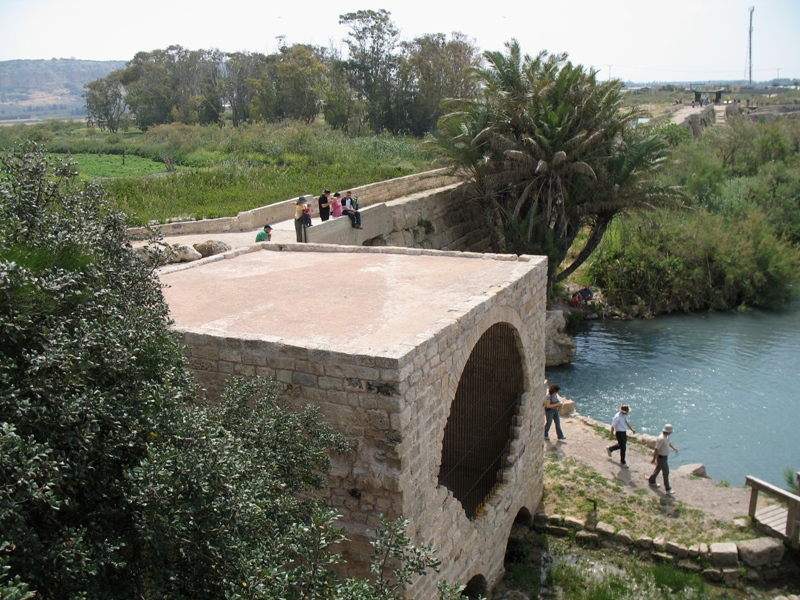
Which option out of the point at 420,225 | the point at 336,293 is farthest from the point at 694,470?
the point at 420,225

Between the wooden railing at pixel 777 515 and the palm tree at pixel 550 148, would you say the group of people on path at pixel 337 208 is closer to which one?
the palm tree at pixel 550 148

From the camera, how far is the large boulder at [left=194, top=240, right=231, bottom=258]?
537 inches

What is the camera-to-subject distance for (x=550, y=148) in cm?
1870

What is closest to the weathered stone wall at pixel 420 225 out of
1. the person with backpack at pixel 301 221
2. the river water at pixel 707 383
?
the person with backpack at pixel 301 221

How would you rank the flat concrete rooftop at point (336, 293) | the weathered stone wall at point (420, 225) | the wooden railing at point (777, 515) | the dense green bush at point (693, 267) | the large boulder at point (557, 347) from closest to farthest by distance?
1. the flat concrete rooftop at point (336, 293)
2. the wooden railing at point (777, 515)
3. the weathered stone wall at point (420, 225)
4. the large boulder at point (557, 347)
5. the dense green bush at point (693, 267)

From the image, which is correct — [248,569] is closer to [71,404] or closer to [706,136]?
[71,404]

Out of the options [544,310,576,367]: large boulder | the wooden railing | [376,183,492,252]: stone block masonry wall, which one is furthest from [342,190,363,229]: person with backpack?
the wooden railing

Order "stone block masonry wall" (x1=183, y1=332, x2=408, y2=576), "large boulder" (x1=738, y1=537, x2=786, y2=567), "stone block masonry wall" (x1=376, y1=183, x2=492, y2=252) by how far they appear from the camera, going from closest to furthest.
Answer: "stone block masonry wall" (x1=183, y1=332, x2=408, y2=576), "large boulder" (x1=738, y1=537, x2=786, y2=567), "stone block masonry wall" (x1=376, y1=183, x2=492, y2=252)

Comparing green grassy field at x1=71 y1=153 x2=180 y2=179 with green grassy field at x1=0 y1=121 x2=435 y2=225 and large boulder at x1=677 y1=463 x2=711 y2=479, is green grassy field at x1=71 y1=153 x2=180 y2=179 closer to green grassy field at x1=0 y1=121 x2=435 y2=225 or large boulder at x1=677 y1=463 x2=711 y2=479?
green grassy field at x1=0 y1=121 x2=435 y2=225

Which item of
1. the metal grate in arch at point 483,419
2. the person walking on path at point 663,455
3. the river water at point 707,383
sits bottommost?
the river water at point 707,383

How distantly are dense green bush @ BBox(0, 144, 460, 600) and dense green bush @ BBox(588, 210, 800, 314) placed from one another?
19621 millimetres

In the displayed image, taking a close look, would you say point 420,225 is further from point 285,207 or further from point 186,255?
point 186,255

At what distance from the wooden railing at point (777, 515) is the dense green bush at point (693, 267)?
13502 mm

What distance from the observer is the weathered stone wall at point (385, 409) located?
17.6ft
